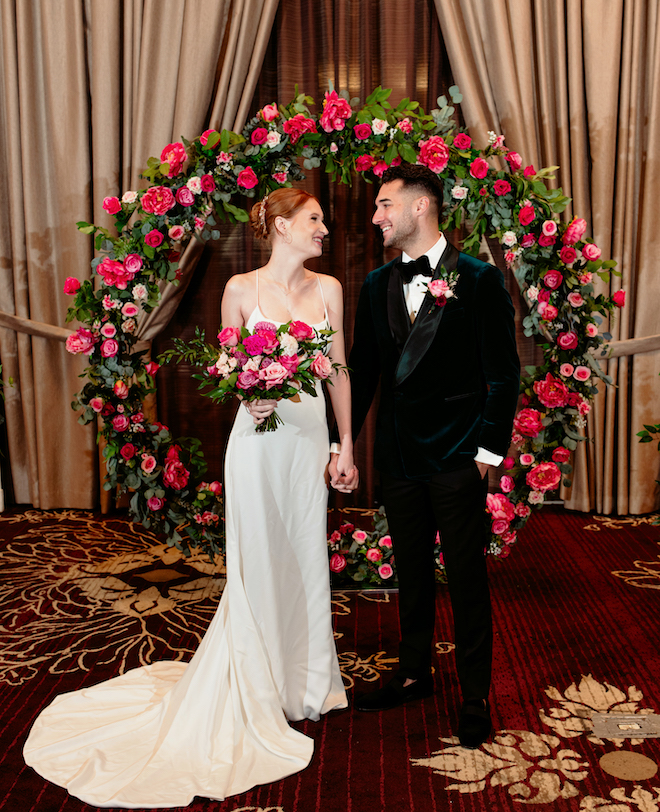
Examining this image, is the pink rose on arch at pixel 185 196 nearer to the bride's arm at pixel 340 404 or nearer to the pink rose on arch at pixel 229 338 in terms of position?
the bride's arm at pixel 340 404

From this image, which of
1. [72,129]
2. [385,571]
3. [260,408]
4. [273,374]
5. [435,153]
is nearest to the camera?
[273,374]

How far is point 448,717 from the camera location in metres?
2.59

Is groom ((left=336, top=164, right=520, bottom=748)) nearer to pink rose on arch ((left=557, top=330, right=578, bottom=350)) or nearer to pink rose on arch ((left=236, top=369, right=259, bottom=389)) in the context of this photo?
pink rose on arch ((left=236, top=369, right=259, bottom=389))

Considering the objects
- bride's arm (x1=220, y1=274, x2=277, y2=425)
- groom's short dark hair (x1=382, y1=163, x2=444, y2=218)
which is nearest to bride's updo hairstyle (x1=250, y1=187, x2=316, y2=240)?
bride's arm (x1=220, y1=274, x2=277, y2=425)

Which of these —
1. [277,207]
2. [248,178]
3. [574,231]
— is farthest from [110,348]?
[574,231]

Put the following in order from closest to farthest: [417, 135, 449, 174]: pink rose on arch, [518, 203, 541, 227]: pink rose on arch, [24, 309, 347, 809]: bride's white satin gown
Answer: [24, 309, 347, 809]: bride's white satin gown
[417, 135, 449, 174]: pink rose on arch
[518, 203, 541, 227]: pink rose on arch

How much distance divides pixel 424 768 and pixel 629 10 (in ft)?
14.6

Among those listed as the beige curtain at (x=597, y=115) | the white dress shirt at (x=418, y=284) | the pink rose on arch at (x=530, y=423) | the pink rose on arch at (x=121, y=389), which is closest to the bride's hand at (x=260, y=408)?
the white dress shirt at (x=418, y=284)

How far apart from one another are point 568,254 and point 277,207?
60.7 inches

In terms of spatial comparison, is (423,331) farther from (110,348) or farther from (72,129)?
(72,129)

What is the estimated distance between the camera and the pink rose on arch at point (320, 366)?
2.38 metres

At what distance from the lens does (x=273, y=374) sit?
→ 227 centimetres

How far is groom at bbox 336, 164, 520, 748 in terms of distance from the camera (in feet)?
7.93

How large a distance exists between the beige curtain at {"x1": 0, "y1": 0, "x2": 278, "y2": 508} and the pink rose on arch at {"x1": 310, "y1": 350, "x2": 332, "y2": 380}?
2.41 meters
